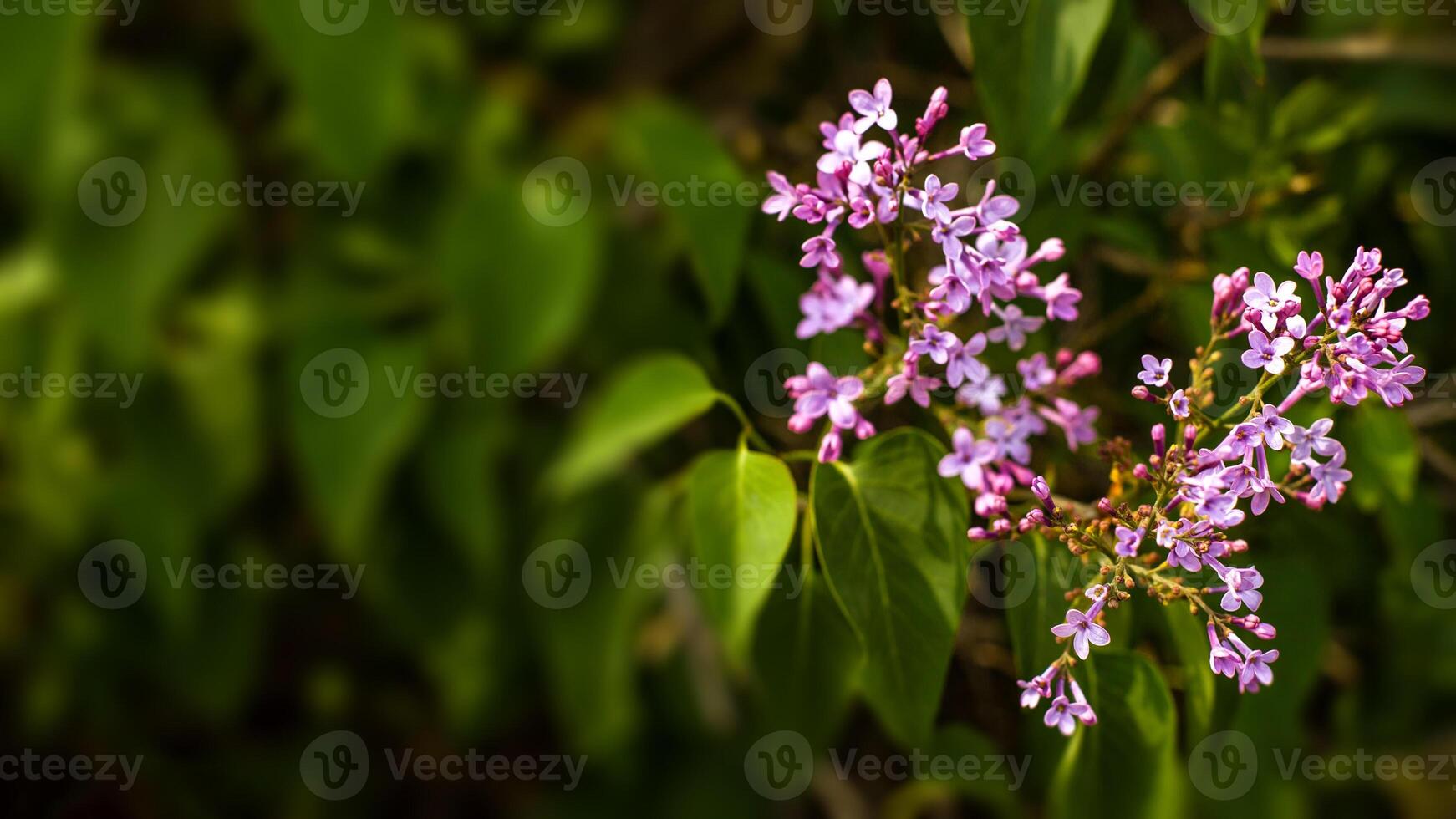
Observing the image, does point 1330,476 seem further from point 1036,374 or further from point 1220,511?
point 1036,374

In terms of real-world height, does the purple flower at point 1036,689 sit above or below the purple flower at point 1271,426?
below

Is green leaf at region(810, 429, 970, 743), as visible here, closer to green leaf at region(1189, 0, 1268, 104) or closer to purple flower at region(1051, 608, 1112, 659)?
purple flower at region(1051, 608, 1112, 659)

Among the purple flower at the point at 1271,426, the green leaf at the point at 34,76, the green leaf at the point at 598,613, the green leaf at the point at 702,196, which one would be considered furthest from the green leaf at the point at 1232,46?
the green leaf at the point at 34,76

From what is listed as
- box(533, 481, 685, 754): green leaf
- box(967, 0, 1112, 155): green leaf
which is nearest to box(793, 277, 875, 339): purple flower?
box(967, 0, 1112, 155): green leaf

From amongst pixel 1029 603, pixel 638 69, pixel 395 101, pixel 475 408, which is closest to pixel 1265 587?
pixel 1029 603

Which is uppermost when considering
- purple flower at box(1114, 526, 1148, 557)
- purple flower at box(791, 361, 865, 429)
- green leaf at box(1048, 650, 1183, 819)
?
purple flower at box(791, 361, 865, 429)

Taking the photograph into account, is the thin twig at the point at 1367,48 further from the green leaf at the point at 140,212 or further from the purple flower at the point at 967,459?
the green leaf at the point at 140,212
